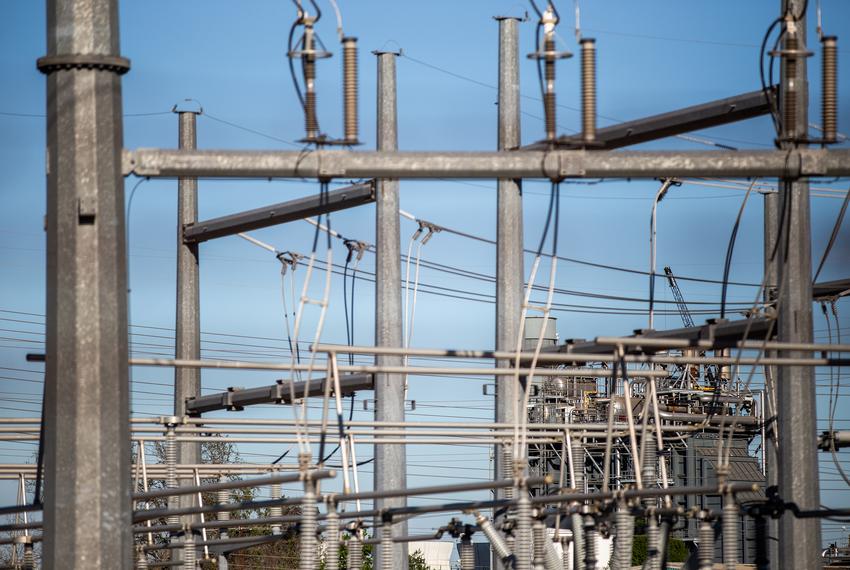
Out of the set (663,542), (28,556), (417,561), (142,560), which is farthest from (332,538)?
(417,561)

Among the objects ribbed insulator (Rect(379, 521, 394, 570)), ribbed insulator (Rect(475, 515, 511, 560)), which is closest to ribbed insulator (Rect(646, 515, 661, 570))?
ribbed insulator (Rect(475, 515, 511, 560))

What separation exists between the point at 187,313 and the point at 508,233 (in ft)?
16.9

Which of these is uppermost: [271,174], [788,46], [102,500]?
[788,46]

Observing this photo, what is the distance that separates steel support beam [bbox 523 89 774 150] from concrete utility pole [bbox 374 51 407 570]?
279 cm

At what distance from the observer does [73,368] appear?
726 cm

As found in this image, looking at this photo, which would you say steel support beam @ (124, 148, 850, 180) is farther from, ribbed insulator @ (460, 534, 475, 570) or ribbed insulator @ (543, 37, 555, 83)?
ribbed insulator @ (460, 534, 475, 570)

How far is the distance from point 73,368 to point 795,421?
569cm

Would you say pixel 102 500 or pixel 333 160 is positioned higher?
pixel 333 160

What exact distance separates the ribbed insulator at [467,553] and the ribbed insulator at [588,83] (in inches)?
172

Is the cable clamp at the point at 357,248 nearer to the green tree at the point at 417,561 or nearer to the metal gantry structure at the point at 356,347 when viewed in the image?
the metal gantry structure at the point at 356,347

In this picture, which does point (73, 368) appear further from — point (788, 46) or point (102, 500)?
point (788, 46)

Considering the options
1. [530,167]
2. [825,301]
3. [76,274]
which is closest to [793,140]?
[530,167]

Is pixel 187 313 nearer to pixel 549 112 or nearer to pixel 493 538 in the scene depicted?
pixel 493 538

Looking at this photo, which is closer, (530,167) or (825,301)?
(530,167)
